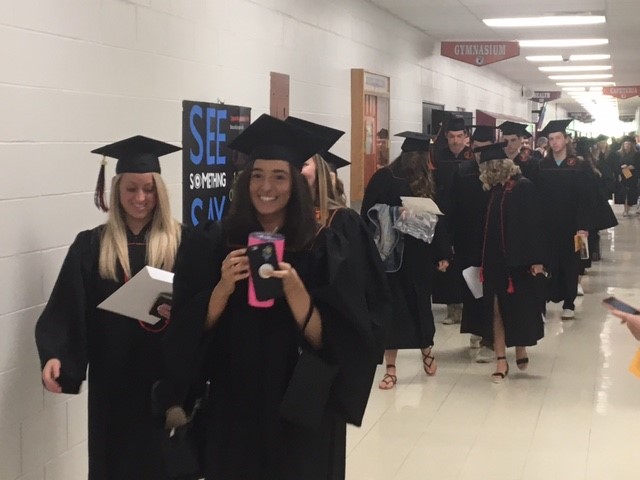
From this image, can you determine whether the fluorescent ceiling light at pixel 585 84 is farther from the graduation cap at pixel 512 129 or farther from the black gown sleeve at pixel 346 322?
the black gown sleeve at pixel 346 322

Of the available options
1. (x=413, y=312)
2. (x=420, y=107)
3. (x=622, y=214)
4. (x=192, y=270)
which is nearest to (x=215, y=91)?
(x=413, y=312)

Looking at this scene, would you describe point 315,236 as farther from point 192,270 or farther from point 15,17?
point 15,17

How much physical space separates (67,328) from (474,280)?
3918 millimetres

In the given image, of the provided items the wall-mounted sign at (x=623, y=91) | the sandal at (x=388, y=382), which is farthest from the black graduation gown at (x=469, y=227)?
the wall-mounted sign at (x=623, y=91)

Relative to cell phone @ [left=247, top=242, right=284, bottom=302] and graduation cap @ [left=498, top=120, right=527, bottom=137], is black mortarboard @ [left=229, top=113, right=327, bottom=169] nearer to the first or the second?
cell phone @ [left=247, top=242, right=284, bottom=302]

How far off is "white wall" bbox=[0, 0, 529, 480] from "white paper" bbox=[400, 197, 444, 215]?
1160 mm

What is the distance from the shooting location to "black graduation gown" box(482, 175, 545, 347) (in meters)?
6.50

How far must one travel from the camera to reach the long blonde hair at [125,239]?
359cm

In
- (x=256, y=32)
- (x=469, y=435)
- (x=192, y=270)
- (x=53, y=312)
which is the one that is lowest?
(x=469, y=435)

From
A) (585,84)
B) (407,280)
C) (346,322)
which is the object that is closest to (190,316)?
(346,322)

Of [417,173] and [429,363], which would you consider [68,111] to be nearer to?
[417,173]

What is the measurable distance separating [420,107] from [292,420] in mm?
9130

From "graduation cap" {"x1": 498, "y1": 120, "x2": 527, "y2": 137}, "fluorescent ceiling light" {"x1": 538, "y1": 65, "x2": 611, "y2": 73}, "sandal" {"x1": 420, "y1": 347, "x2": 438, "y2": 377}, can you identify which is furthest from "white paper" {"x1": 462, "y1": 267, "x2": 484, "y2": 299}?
"fluorescent ceiling light" {"x1": 538, "y1": 65, "x2": 611, "y2": 73}

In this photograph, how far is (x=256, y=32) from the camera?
6336 millimetres
